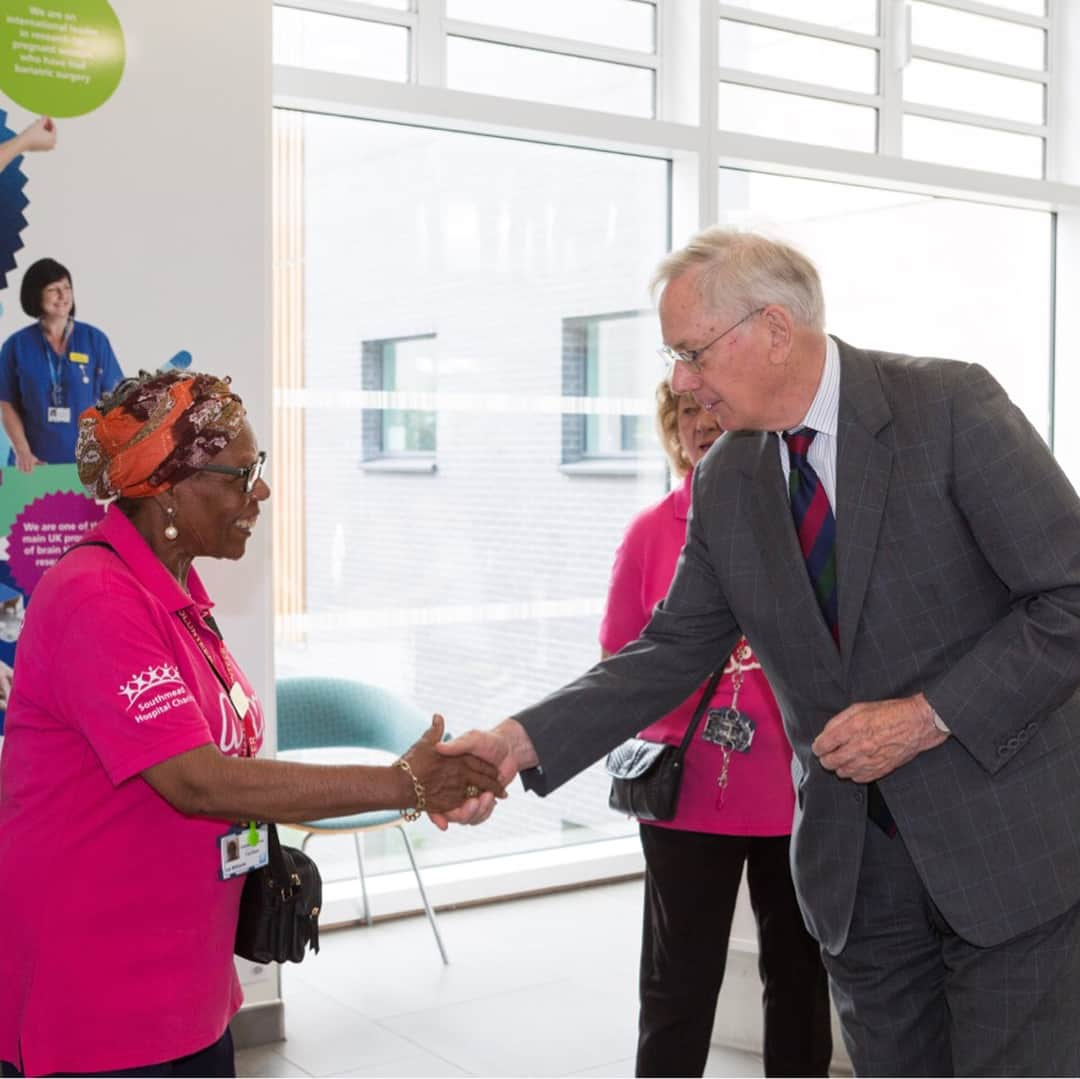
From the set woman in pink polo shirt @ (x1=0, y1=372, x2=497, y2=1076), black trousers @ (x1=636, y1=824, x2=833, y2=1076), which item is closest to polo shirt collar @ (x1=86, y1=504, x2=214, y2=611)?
woman in pink polo shirt @ (x1=0, y1=372, x2=497, y2=1076)

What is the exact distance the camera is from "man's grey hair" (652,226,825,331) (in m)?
2.30

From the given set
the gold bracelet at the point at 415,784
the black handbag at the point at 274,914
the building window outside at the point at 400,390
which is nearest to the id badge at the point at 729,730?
the gold bracelet at the point at 415,784

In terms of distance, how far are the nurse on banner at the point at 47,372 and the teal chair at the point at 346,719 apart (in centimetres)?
153

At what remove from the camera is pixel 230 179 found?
388 centimetres

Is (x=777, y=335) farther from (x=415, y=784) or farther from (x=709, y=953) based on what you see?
(x=709, y=953)

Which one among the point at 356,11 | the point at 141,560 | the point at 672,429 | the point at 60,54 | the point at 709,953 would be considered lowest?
the point at 709,953

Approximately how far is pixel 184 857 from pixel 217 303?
2102mm

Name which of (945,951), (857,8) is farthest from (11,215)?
(857,8)

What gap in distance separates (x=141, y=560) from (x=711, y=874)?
5.06 ft

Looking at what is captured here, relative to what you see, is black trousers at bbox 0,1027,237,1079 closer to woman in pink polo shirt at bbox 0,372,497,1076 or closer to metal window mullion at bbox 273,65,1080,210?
woman in pink polo shirt at bbox 0,372,497,1076

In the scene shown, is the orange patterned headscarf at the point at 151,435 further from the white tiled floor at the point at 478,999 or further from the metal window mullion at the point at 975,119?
the metal window mullion at the point at 975,119

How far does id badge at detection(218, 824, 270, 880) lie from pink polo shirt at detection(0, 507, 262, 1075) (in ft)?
0.13

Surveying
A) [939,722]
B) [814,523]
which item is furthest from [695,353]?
[939,722]

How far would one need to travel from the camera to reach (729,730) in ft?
10.3
